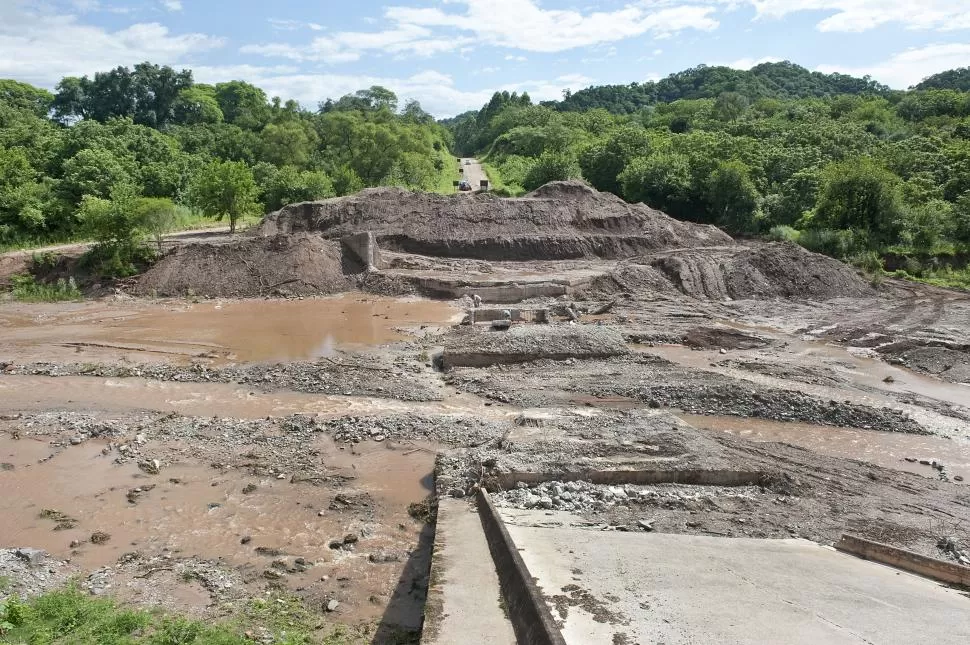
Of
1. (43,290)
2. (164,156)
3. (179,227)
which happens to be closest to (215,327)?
(43,290)

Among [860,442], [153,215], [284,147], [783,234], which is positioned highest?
[284,147]

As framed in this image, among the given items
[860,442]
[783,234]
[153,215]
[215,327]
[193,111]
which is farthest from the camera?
[193,111]

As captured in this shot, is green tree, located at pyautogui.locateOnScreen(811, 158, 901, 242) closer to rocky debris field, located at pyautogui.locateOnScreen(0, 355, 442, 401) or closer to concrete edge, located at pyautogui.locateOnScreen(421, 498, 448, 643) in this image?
rocky debris field, located at pyautogui.locateOnScreen(0, 355, 442, 401)

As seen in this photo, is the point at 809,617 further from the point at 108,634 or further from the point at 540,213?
the point at 540,213

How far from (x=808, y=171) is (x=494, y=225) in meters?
20.2

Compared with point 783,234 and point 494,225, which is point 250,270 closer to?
point 494,225

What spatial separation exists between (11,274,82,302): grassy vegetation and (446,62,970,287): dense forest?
102 feet

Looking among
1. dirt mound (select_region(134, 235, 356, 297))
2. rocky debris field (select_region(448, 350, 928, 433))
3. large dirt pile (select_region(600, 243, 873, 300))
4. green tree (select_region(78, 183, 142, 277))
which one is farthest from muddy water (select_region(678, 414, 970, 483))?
green tree (select_region(78, 183, 142, 277))

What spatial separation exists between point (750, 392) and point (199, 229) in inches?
1346

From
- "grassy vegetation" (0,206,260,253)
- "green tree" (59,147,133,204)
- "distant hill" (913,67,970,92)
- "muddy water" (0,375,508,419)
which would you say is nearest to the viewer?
"muddy water" (0,375,508,419)

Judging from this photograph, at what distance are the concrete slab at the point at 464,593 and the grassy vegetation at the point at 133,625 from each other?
131 centimetres

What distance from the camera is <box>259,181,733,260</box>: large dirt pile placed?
34.0 metres

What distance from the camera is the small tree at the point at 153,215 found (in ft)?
93.6

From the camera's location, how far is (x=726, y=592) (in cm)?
687
